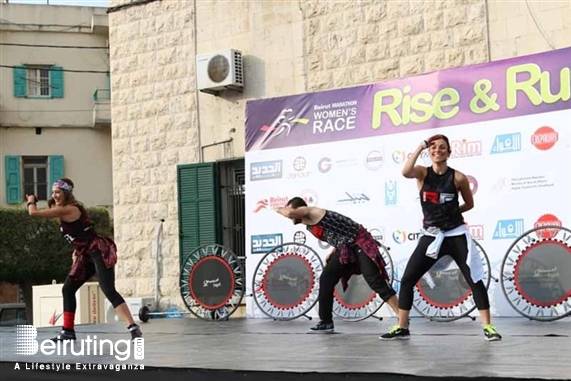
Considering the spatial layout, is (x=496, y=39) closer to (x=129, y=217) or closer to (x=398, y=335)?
(x=398, y=335)

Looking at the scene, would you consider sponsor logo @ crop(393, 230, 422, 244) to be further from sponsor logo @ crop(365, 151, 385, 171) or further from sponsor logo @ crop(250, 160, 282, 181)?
sponsor logo @ crop(250, 160, 282, 181)

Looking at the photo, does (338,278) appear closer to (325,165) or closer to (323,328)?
(323,328)

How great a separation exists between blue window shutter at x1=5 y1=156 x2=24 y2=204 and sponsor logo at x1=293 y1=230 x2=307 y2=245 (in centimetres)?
2505

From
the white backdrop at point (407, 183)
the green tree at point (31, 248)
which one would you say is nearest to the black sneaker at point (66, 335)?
the white backdrop at point (407, 183)

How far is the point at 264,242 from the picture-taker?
547 inches

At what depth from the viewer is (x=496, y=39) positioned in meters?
13.0

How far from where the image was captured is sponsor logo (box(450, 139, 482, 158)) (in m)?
12.0

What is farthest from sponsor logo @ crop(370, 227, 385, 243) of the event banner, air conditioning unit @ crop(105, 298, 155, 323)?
air conditioning unit @ crop(105, 298, 155, 323)

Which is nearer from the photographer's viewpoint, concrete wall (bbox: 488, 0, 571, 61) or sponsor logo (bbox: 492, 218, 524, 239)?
sponsor logo (bbox: 492, 218, 524, 239)

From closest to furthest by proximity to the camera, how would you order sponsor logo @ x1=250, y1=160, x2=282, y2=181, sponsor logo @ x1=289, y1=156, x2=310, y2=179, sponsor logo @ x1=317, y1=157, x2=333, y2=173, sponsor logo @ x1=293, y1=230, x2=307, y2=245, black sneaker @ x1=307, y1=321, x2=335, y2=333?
black sneaker @ x1=307, y1=321, x2=335, y2=333
sponsor logo @ x1=317, y1=157, x2=333, y2=173
sponsor logo @ x1=293, y1=230, x2=307, y2=245
sponsor logo @ x1=289, y1=156, x2=310, y2=179
sponsor logo @ x1=250, y1=160, x2=282, y2=181

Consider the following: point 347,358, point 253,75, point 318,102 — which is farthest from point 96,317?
point 347,358

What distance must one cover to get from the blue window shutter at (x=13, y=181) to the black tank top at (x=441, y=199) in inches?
1169

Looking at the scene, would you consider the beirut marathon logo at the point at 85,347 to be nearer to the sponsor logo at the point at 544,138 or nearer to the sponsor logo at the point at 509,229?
the sponsor logo at the point at 509,229

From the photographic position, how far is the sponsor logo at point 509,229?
11609 millimetres
